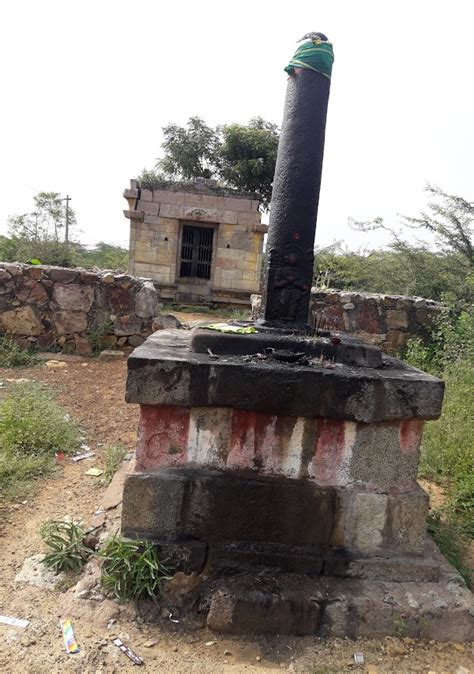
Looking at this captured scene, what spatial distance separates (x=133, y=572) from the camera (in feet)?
6.62

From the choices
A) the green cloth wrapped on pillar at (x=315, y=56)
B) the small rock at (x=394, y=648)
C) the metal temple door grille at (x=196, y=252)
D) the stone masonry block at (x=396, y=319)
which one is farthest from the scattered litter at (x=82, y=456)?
the metal temple door grille at (x=196, y=252)

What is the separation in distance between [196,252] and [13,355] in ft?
26.3

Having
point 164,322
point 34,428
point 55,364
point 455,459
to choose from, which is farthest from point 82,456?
point 164,322

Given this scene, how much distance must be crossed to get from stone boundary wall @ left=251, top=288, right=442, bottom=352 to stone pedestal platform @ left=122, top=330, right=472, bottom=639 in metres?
5.53

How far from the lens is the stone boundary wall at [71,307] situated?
21.3 feet

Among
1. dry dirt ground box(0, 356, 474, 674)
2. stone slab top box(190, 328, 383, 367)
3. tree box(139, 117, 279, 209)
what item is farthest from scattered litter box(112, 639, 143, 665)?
tree box(139, 117, 279, 209)

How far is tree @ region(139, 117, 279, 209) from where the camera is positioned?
1919 centimetres

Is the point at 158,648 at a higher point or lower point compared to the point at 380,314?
lower

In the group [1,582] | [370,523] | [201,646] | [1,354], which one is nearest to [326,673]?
[201,646]

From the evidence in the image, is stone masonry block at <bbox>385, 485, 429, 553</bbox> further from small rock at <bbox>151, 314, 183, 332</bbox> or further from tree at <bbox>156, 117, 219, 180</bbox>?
tree at <bbox>156, 117, 219, 180</bbox>

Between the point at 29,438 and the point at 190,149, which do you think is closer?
the point at 29,438

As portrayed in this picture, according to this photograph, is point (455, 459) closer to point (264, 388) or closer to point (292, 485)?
point (292, 485)

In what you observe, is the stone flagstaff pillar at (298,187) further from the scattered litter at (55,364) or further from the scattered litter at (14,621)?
the scattered litter at (55,364)

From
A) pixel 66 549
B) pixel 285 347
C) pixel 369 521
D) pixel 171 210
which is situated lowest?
pixel 66 549
